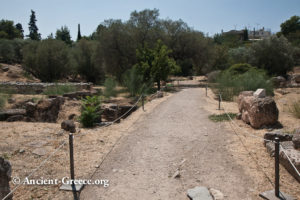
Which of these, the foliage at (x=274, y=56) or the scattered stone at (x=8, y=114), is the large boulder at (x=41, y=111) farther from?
the foliage at (x=274, y=56)

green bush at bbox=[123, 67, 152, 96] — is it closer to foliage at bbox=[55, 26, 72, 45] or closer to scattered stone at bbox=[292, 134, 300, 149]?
scattered stone at bbox=[292, 134, 300, 149]

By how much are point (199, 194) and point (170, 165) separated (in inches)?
49.7

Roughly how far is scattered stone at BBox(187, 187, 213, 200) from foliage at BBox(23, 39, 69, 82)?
86.3 ft

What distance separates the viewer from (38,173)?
4.74 m

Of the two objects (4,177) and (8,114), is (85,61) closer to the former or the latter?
(8,114)

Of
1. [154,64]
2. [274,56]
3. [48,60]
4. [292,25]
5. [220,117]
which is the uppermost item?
[292,25]

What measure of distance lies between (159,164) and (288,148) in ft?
8.45

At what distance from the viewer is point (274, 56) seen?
25.9 metres

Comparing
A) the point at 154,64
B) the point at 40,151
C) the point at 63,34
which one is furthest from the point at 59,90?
the point at 63,34

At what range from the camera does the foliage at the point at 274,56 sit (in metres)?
25.9

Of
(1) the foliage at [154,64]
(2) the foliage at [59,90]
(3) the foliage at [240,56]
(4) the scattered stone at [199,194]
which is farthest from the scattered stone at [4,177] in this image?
(3) the foliage at [240,56]

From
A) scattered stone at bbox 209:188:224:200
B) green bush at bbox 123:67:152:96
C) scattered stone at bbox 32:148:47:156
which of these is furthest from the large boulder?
scattered stone at bbox 209:188:224:200

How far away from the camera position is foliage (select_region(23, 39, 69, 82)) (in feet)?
89.1

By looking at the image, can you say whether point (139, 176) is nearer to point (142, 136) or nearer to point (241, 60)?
point (142, 136)
